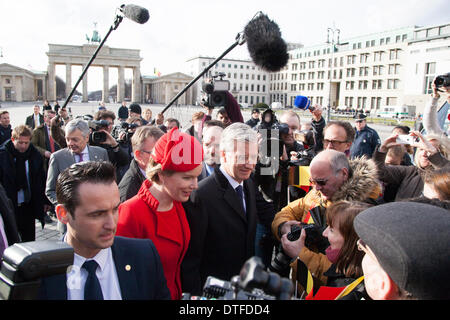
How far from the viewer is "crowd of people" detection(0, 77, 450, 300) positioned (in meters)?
1.19

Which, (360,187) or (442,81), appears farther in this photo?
(442,81)

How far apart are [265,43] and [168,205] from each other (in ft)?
5.59

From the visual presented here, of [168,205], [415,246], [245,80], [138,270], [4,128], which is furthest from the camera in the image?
[245,80]

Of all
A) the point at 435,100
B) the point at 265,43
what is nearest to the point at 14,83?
the point at 265,43

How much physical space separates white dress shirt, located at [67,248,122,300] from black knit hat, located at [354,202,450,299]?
1.24m

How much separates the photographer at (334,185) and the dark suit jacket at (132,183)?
128 centimetres

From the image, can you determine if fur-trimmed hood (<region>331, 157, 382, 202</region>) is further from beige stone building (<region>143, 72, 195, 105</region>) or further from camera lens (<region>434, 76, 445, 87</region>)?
beige stone building (<region>143, 72, 195, 105</region>)

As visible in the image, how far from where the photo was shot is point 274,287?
2.69 feet

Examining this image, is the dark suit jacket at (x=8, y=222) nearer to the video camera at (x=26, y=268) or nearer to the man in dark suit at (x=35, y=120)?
the video camera at (x=26, y=268)

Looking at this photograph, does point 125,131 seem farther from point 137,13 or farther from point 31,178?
point 137,13

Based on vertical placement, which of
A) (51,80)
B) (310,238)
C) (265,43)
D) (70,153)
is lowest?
(310,238)

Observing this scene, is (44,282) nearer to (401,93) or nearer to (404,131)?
(404,131)

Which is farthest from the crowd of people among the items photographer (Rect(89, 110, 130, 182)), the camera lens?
photographer (Rect(89, 110, 130, 182))

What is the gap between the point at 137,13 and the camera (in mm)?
3123
